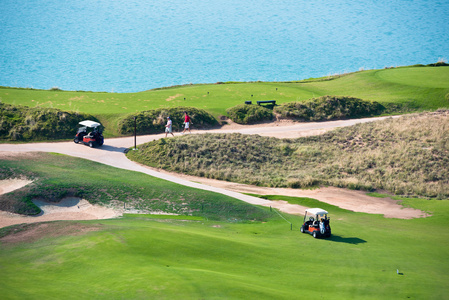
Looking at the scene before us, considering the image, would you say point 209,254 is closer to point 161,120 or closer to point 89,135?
point 89,135

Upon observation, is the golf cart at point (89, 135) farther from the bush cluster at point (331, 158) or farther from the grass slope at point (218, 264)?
the grass slope at point (218, 264)

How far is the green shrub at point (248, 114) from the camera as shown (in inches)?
2263

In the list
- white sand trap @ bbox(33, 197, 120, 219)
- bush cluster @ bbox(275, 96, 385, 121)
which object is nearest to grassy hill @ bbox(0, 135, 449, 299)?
white sand trap @ bbox(33, 197, 120, 219)

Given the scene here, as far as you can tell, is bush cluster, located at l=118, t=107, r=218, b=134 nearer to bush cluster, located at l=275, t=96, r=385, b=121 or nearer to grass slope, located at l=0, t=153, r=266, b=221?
bush cluster, located at l=275, t=96, r=385, b=121

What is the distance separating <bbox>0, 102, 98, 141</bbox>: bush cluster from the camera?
153 feet

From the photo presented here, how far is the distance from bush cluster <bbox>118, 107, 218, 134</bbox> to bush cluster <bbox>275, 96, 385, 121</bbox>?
10.9 m

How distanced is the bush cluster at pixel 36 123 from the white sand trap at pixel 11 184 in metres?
16.0

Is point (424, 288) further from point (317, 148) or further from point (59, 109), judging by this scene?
point (59, 109)

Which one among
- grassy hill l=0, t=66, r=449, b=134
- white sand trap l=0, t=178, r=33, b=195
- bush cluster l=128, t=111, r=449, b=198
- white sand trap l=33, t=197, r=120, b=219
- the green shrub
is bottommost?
white sand trap l=33, t=197, r=120, b=219

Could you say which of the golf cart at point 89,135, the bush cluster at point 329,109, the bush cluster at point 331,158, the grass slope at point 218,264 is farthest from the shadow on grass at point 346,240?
the bush cluster at point 329,109

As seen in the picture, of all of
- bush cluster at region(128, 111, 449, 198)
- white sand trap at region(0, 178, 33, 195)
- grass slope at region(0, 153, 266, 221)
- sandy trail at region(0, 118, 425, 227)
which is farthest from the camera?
bush cluster at region(128, 111, 449, 198)

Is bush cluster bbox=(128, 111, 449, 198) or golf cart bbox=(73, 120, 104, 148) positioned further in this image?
golf cart bbox=(73, 120, 104, 148)

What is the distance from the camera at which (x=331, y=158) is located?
47.8 meters

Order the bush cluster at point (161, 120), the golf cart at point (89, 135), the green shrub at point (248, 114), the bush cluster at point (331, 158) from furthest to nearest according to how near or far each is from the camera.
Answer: the green shrub at point (248, 114)
the bush cluster at point (161, 120)
the golf cart at point (89, 135)
the bush cluster at point (331, 158)
